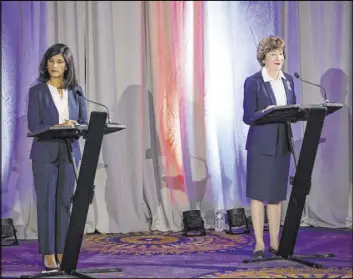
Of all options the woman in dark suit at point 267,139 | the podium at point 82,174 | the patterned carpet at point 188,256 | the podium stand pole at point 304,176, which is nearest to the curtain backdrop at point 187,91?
the patterned carpet at point 188,256

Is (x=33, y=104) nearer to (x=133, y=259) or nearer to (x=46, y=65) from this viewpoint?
(x=46, y=65)

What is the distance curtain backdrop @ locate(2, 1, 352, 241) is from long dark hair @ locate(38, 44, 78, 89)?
1767mm

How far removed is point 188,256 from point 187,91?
1917 millimetres

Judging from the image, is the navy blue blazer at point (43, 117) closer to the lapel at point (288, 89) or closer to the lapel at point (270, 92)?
the lapel at point (270, 92)

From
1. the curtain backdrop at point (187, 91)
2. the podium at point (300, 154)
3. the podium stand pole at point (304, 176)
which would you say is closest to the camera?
the podium at point (300, 154)

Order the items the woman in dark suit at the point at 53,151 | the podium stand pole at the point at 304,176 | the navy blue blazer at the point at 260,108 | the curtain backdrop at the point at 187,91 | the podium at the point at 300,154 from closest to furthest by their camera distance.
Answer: the podium at the point at 300,154 → the podium stand pole at the point at 304,176 → the woman in dark suit at the point at 53,151 → the navy blue blazer at the point at 260,108 → the curtain backdrop at the point at 187,91

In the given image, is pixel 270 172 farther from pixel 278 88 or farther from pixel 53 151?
pixel 53 151

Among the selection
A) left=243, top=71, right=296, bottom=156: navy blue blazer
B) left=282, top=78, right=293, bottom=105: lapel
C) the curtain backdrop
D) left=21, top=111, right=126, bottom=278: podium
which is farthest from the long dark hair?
the curtain backdrop

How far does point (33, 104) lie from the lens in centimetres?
356

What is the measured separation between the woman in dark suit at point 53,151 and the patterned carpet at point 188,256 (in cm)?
31

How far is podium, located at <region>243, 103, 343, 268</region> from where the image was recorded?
3324 mm

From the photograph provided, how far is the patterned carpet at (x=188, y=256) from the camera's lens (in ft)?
11.7

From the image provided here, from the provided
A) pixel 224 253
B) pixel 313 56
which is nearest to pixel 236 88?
pixel 313 56

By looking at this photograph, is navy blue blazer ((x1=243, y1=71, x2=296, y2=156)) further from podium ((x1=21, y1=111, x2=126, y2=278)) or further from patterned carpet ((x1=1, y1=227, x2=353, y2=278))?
podium ((x1=21, y1=111, x2=126, y2=278))
